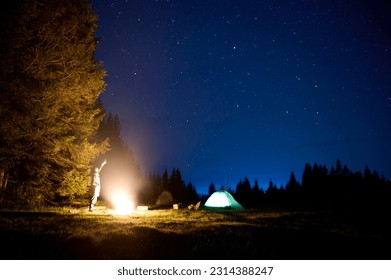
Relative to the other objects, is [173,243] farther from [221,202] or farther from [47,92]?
[221,202]

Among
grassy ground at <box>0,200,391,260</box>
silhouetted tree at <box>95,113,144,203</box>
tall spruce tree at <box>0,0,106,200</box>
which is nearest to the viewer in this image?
grassy ground at <box>0,200,391,260</box>

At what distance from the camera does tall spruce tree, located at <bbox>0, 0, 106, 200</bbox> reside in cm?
1105

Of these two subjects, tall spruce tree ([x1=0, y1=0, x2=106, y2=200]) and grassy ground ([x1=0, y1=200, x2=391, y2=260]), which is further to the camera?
tall spruce tree ([x1=0, y1=0, x2=106, y2=200])

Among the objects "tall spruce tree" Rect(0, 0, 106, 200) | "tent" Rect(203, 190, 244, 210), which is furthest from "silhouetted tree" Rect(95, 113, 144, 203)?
"tall spruce tree" Rect(0, 0, 106, 200)

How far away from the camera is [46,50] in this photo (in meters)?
12.4

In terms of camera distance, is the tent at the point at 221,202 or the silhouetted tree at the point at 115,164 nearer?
the tent at the point at 221,202

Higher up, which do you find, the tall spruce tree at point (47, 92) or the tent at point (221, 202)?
the tall spruce tree at point (47, 92)

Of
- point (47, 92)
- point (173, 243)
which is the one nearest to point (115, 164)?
point (47, 92)

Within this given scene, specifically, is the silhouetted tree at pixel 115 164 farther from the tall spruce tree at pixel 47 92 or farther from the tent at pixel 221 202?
the tall spruce tree at pixel 47 92

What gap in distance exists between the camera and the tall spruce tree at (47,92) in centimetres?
1105

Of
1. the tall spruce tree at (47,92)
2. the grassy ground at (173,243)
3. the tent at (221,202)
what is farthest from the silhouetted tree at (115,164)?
the grassy ground at (173,243)

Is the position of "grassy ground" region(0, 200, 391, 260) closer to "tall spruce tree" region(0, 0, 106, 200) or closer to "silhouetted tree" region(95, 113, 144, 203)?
"tall spruce tree" region(0, 0, 106, 200)
